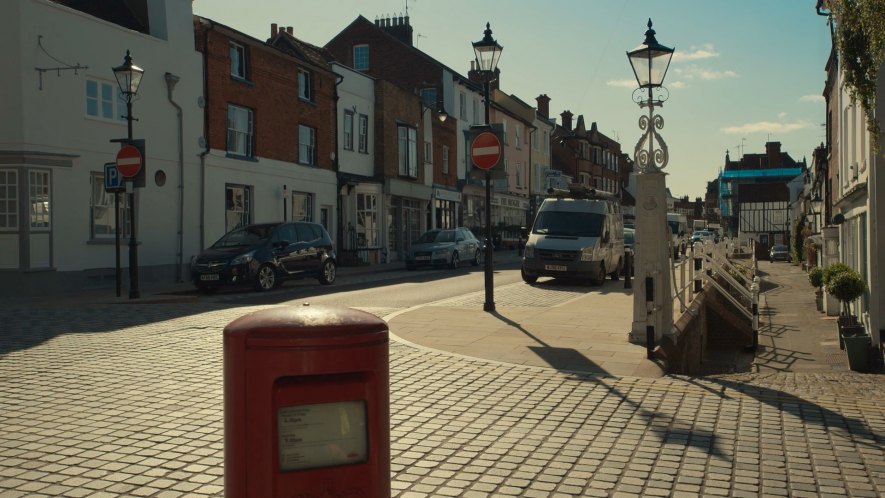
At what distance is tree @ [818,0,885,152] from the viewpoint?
7484 millimetres

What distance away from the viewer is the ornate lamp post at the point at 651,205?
407 inches

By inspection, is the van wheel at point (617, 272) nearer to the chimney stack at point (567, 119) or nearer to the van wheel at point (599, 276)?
the van wheel at point (599, 276)

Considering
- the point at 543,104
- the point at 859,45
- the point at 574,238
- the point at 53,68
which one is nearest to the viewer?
the point at 859,45

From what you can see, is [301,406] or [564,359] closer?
[301,406]

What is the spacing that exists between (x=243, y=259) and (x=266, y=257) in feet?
2.49

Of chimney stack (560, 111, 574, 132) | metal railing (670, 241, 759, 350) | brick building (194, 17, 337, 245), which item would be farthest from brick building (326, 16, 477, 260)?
chimney stack (560, 111, 574, 132)

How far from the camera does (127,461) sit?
206 inches

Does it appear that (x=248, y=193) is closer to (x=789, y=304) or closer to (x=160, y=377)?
(x=789, y=304)

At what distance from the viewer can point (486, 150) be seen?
14.4 metres

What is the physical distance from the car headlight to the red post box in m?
17.0

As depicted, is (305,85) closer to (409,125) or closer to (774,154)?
(409,125)

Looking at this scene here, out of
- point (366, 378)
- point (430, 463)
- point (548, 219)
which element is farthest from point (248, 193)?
point (366, 378)

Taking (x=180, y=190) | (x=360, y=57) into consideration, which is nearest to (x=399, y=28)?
(x=360, y=57)

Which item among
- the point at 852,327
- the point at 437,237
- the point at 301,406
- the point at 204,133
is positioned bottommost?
the point at 852,327
